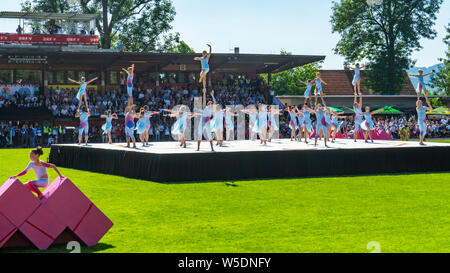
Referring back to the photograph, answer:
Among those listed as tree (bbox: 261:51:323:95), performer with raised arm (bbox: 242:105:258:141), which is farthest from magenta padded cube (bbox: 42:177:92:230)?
tree (bbox: 261:51:323:95)

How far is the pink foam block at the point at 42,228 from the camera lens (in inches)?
336

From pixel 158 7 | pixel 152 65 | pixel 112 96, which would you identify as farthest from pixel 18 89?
pixel 158 7

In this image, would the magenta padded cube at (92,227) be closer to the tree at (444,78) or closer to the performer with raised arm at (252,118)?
the performer with raised arm at (252,118)

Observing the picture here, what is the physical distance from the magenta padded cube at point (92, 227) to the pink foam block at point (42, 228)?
292 mm

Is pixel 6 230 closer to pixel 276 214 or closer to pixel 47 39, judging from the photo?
pixel 276 214

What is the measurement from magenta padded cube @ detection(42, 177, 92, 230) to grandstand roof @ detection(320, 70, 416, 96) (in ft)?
207

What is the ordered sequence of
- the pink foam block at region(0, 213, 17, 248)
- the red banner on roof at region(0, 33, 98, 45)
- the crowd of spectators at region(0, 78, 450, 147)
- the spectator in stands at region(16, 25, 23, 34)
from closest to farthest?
the pink foam block at region(0, 213, 17, 248) → the crowd of spectators at region(0, 78, 450, 147) → the red banner on roof at region(0, 33, 98, 45) → the spectator in stands at region(16, 25, 23, 34)

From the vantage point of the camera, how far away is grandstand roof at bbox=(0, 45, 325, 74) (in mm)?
40531

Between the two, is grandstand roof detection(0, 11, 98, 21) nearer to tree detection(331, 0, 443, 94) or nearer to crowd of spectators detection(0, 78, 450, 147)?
crowd of spectators detection(0, 78, 450, 147)

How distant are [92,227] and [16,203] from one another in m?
1.14

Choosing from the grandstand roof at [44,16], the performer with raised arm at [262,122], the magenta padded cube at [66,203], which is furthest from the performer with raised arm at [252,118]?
the grandstand roof at [44,16]

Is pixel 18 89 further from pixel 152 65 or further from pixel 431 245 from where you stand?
pixel 431 245

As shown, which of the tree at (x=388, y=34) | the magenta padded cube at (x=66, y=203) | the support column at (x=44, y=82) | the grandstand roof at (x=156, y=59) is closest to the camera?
the magenta padded cube at (x=66, y=203)

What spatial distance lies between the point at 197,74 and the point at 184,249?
42.3 metres
